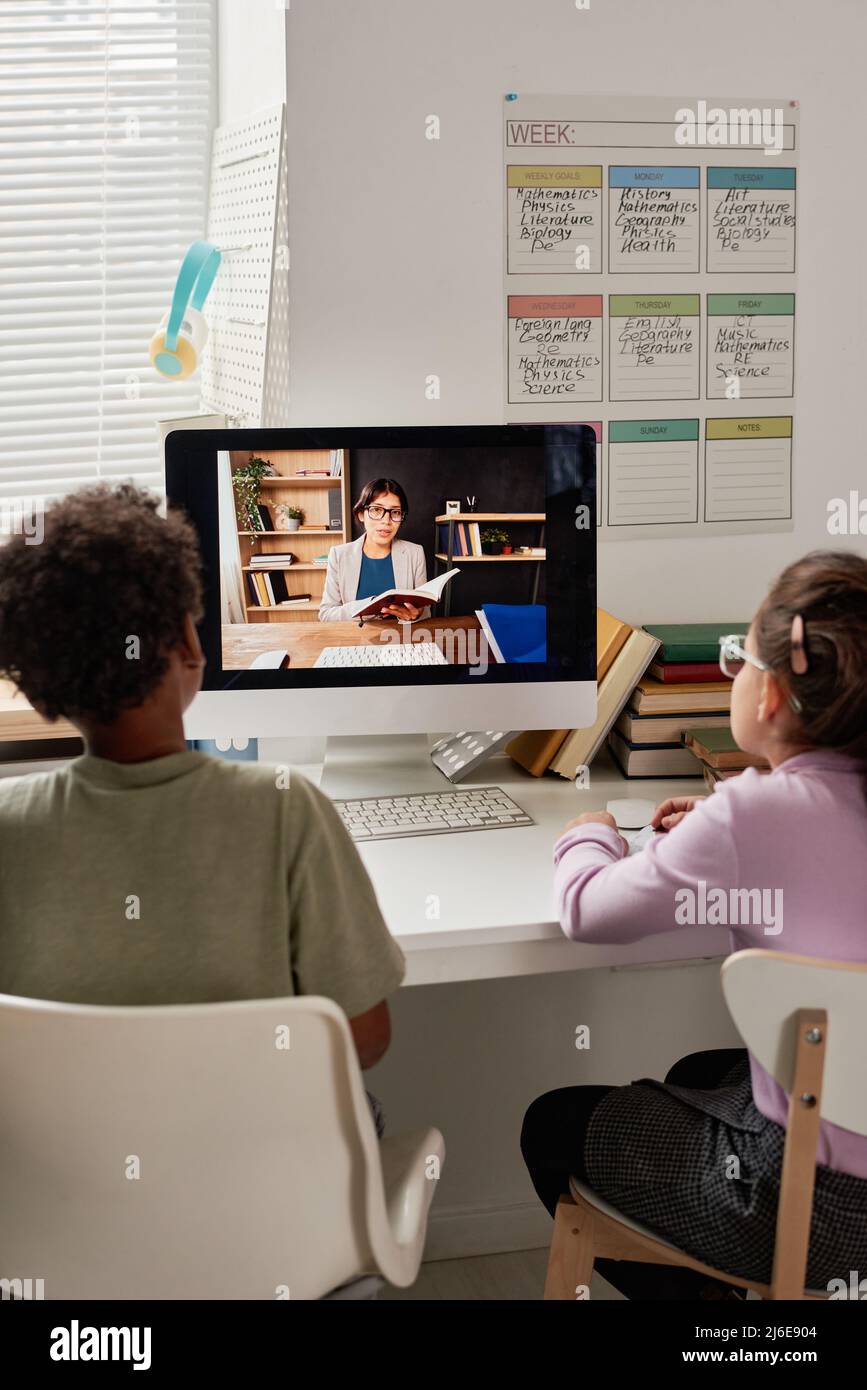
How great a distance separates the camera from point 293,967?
3.28 ft

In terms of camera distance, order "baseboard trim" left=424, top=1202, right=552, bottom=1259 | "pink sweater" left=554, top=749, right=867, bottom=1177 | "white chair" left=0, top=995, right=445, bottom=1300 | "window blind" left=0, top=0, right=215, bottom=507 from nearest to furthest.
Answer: "white chair" left=0, top=995, right=445, bottom=1300 → "pink sweater" left=554, top=749, right=867, bottom=1177 → "baseboard trim" left=424, top=1202, right=552, bottom=1259 → "window blind" left=0, top=0, right=215, bottom=507

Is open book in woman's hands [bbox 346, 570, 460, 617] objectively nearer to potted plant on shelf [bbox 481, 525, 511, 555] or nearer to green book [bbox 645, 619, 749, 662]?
potted plant on shelf [bbox 481, 525, 511, 555]

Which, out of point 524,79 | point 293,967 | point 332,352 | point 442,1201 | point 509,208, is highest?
point 524,79

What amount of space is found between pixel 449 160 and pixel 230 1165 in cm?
143

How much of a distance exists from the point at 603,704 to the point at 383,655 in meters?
0.33

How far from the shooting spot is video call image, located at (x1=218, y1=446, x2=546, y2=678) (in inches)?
61.2

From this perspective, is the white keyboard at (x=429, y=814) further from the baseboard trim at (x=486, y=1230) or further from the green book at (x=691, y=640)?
the baseboard trim at (x=486, y=1230)

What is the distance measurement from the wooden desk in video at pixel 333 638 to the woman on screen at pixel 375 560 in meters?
0.02

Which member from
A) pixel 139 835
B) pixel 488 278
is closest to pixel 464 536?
pixel 488 278

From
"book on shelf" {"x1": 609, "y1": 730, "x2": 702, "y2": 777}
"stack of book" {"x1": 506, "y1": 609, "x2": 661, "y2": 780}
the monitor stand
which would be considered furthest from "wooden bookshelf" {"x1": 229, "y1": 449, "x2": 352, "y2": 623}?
"book on shelf" {"x1": 609, "y1": 730, "x2": 702, "y2": 777}

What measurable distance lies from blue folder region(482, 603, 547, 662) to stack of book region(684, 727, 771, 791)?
25 cm

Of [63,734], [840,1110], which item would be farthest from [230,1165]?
[63,734]

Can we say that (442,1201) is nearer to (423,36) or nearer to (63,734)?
(63,734)

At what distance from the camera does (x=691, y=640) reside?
1.76 m
